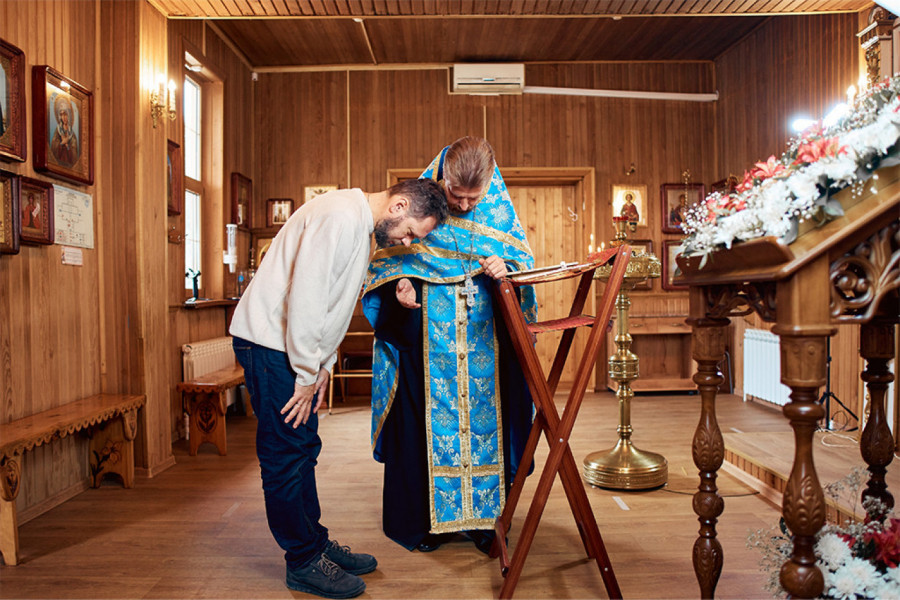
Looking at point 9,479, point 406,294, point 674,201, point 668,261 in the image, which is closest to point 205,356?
point 9,479

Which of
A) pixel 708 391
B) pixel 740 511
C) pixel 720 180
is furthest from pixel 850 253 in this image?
pixel 720 180

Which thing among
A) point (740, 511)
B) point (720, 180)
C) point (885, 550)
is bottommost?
point (740, 511)

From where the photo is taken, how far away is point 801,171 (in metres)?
1.35

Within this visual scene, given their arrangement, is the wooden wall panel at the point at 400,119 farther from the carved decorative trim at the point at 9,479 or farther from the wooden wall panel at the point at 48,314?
the carved decorative trim at the point at 9,479

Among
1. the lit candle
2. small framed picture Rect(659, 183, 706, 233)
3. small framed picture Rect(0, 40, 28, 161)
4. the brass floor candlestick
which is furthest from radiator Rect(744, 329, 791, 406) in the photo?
small framed picture Rect(0, 40, 28, 161)

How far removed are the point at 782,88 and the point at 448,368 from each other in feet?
15.8

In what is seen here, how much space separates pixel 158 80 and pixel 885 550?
4315 mm

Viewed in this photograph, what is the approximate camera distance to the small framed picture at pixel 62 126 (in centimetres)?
310

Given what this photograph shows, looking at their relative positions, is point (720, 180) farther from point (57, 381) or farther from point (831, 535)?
point (57, 381)

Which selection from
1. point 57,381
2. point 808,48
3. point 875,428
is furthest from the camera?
point 808,48

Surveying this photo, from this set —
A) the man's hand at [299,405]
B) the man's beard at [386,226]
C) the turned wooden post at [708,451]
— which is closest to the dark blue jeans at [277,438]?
the man's hand at [299,405]

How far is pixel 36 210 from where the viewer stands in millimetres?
3084

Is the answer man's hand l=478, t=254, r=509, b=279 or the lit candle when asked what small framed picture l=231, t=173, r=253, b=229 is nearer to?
the lit candle

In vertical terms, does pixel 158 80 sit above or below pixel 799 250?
above
